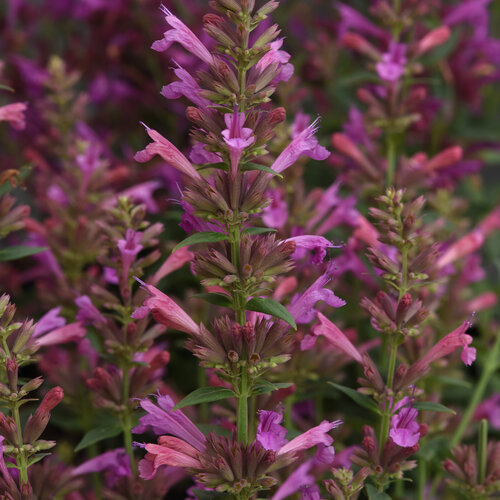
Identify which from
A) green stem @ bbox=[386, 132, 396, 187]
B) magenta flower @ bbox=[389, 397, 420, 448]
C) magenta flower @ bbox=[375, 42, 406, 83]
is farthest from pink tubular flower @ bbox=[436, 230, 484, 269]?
magenta flower @ bbox=[389, 397, 420, 448]

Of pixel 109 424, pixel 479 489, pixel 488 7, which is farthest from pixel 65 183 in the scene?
pixel 488 7

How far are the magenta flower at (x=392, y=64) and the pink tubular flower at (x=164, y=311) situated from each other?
641mm

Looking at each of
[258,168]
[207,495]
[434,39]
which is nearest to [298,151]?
[258,168]

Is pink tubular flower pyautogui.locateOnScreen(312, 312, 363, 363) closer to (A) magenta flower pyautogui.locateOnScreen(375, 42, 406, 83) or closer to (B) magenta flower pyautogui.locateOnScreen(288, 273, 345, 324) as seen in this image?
(B) magenta flower pyautogui.locateOnScreen(288, 273, 345, 324)

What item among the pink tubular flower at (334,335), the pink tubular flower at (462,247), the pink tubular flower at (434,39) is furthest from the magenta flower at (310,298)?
the pink tubular flower at (434,39)

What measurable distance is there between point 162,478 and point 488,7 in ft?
5.03

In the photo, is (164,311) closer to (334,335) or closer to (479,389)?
(334,335)

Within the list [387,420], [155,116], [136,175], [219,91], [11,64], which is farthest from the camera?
[155,116]

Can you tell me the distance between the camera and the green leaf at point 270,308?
65 centimetres

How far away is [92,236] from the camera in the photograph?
1.10 meters

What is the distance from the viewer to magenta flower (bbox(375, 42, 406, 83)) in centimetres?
118

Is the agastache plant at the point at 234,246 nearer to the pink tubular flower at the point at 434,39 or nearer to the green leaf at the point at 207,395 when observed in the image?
the green leaf at the point at 207,395

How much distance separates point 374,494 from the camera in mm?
717

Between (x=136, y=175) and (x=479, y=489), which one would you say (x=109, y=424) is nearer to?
(x=479, y=489)
